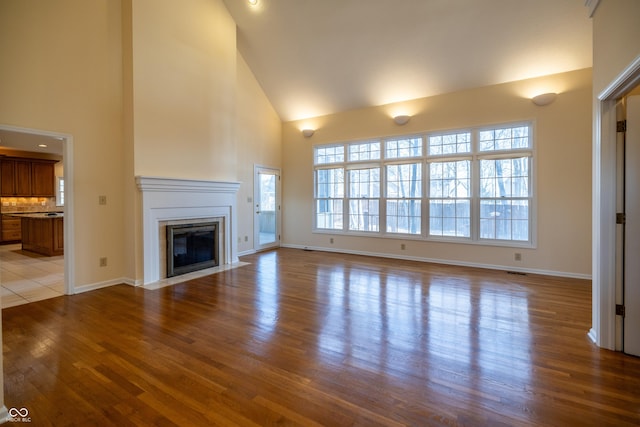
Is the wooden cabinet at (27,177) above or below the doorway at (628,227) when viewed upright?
above

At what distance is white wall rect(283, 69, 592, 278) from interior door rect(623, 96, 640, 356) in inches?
108

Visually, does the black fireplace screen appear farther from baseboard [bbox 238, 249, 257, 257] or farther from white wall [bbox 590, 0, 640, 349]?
white wall [bbox 590, 0, 640, 349]

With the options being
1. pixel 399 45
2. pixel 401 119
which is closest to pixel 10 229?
pixel 401 119

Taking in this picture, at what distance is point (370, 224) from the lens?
6.56 metres

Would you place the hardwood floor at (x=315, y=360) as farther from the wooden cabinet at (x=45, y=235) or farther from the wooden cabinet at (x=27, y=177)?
the wooden cabinet at (x=27, y=177)

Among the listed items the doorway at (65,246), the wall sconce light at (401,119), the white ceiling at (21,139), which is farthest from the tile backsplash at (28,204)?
the wall sconce light at (401,119)

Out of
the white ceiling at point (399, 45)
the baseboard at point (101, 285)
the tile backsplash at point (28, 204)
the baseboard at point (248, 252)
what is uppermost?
the white ceiling at point (399, 45)

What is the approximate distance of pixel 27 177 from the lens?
27.1ft

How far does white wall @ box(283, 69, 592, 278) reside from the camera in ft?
15.0

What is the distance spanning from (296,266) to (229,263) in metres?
1.27

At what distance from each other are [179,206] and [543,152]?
5.88 m

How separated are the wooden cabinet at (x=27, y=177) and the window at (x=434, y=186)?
7963 mm

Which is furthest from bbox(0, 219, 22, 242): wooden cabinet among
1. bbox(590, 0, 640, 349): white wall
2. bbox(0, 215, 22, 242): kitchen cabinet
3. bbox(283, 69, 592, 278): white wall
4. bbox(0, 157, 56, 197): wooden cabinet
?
bbox(590, 0, 640, 349): white wall

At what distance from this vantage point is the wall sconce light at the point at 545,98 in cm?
463
